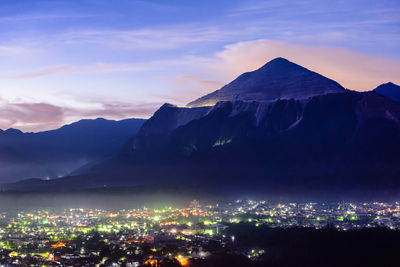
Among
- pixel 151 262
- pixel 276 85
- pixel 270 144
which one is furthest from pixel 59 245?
pixel 276 85

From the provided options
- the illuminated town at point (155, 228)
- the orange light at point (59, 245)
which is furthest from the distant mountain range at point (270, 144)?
the orange light at point (59, 245)

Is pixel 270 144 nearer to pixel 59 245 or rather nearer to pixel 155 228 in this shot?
pixel 155 228

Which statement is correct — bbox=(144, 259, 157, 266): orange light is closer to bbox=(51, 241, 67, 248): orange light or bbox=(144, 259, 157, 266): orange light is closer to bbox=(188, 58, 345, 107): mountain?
bbox=(51, 241, 67, 248): orange light

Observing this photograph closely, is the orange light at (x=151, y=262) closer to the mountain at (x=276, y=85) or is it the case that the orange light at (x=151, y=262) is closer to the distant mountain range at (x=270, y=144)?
the distant mountain range at (x=270, y=144)

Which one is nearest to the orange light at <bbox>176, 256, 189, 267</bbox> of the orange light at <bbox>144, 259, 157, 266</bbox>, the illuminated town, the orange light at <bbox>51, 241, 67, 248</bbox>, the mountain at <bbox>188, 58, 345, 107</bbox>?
the illuminated town

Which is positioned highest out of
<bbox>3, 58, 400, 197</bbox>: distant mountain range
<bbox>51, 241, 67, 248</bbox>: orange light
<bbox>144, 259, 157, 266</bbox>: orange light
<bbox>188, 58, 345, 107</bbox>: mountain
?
<bbox>188, 58, 345, 107</bbox>: mountain

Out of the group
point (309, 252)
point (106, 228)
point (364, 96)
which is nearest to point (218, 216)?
point (106, 228)

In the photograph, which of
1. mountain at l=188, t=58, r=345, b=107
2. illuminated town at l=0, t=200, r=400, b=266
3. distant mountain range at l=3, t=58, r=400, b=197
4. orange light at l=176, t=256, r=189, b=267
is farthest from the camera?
mountain at l=188, t=58, r=345, b=107
